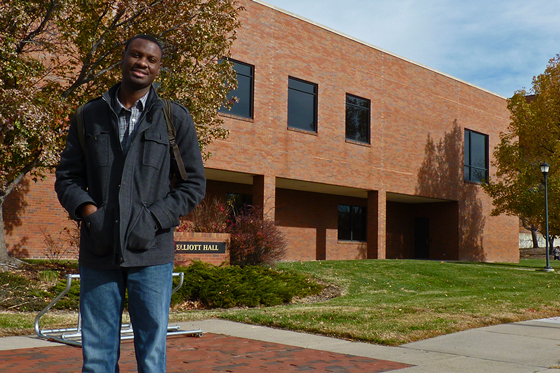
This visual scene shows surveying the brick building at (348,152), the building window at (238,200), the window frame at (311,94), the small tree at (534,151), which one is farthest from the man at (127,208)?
the small tree at (534,151)

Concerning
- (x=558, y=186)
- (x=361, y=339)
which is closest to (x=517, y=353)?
(x=361, y=339)

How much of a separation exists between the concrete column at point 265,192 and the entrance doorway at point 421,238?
12.9 meters

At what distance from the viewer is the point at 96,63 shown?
12.5m

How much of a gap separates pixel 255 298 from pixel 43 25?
668cm

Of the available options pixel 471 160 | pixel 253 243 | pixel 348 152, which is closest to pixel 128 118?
pixel 253 243

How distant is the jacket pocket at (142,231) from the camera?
107 inches

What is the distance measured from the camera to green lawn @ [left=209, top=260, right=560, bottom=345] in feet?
26.1

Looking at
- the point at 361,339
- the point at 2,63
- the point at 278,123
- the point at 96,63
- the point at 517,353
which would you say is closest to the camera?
the point at 517,353

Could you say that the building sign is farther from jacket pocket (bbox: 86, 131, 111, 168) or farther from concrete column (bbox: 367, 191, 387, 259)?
concrete column (bbox: 367, 191, 387, 259)

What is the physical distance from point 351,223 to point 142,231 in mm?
26079

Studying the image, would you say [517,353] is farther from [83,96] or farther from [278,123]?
[278,123]

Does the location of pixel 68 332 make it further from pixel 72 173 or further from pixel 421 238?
pixel 421 238

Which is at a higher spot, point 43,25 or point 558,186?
point 43,25

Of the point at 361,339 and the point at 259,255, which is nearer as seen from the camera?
the point at 361,339
